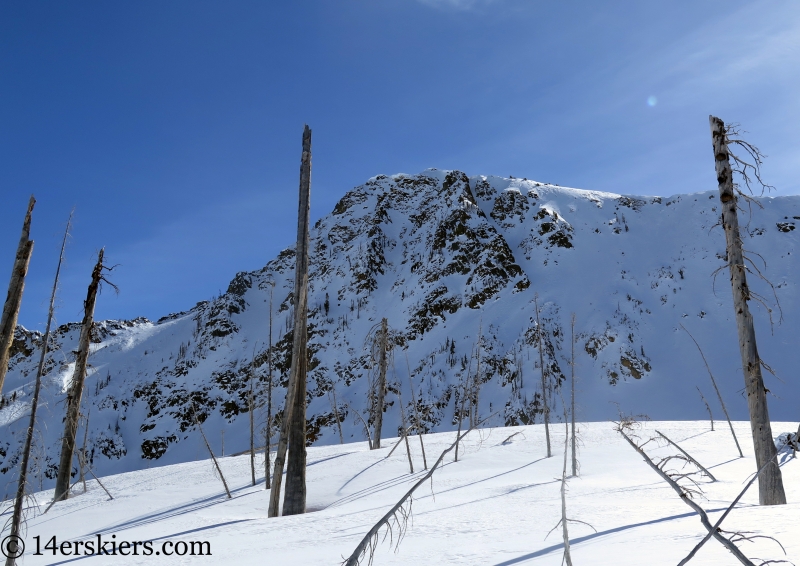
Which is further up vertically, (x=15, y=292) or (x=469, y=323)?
(x=469, y=323)

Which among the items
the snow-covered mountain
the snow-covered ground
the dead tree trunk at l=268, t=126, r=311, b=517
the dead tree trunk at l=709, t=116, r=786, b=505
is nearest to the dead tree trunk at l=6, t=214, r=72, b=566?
the snow-covered ground

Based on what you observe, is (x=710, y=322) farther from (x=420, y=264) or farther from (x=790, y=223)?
(x=420, y=264)

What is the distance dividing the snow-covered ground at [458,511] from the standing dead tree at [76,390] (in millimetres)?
888

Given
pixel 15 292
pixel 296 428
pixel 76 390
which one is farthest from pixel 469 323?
pixel 15 292

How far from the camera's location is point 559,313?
59.6m

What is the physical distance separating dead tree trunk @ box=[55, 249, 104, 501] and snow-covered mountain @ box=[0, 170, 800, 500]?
73.0 feet

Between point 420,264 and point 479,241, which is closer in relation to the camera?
point 479,241

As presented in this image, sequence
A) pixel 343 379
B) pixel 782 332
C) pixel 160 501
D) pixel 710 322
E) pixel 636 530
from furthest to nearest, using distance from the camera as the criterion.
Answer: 1. pixel 343 379
2. pixel 710 322
3. pixel 782 332
4. pixel 160 501
5. pixel 636 530

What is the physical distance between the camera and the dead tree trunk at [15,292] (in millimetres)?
8672

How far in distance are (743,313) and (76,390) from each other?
53.0 ft

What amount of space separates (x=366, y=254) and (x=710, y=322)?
182ft

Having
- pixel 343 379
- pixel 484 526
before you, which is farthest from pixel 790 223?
pixel 484 526

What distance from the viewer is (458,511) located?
6.98 meters

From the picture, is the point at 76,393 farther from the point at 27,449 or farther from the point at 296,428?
the point at 296,428
